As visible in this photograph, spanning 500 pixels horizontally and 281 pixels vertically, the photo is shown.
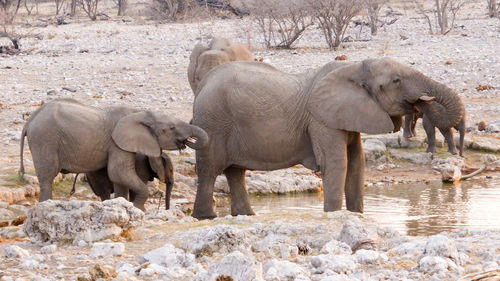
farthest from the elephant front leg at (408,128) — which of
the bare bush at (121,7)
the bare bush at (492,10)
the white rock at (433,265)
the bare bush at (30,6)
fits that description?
the bare bush at (30,6)

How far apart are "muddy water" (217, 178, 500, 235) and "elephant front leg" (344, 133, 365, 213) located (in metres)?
0.27

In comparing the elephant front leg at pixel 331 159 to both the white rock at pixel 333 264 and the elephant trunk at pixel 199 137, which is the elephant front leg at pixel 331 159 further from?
the white rock at pixel 333 264

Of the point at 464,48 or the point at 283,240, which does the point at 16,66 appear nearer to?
the point at 464,48

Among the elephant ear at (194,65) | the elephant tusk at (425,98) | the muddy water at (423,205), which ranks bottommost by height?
the muddy water at (423,205)

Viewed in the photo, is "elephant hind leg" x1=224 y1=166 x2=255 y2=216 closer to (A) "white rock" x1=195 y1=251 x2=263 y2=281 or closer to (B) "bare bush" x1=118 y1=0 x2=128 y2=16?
(A) "white rock" x1=195 y1=251 x2=263 y2=281

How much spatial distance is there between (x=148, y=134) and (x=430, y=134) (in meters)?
5.00

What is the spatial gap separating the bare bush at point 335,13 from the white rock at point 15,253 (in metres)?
15.9

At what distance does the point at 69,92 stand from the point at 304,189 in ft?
20.2

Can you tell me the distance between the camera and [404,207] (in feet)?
31.0

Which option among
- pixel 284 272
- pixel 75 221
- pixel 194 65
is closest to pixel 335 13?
pixel 194 65

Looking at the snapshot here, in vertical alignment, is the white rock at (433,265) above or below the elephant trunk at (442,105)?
below

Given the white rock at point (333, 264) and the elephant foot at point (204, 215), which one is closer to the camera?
the white rock at point (333, 264)

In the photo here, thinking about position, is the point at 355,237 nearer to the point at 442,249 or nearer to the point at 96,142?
the point at 442,249

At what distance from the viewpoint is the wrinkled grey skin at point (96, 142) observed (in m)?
8.50
